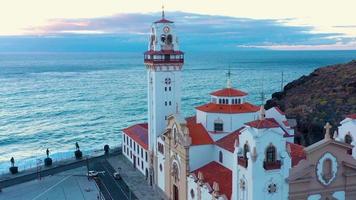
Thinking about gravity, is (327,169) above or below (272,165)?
below

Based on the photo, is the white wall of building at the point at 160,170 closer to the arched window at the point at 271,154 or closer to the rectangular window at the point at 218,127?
the rectangular window at the point at 218,127

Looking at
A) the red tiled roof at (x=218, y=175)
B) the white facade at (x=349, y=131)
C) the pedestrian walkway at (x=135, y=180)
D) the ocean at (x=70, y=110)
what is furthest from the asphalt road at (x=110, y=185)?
the white facade at (x=349, y=131)

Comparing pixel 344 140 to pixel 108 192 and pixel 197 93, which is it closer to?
pixel 108 192

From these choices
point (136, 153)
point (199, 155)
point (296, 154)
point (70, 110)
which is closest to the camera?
point (296, 154)

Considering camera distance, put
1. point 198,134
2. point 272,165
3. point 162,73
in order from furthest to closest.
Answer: point 162,73 < point 198,134 < point 272,165

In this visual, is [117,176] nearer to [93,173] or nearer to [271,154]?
[93,173]

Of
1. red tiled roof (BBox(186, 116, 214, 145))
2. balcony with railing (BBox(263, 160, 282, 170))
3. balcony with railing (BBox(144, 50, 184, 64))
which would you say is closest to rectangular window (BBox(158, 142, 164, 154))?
red tiled roof (BBox(186, 116, 214, 145))

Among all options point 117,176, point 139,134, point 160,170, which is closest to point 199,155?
point 160,170
